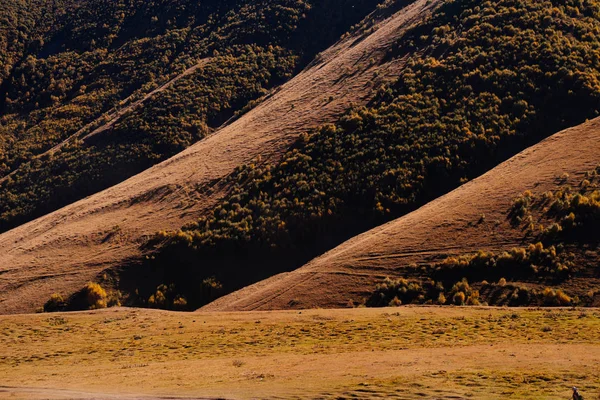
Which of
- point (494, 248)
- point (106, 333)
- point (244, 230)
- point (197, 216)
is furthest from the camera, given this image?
point (197, 216)

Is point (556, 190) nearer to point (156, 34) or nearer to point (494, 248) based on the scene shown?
point (494, 248)

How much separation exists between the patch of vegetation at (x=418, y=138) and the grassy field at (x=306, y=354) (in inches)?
375

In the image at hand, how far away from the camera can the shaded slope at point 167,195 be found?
37875mm

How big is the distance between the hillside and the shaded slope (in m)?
11.2

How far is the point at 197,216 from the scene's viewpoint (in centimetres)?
4025

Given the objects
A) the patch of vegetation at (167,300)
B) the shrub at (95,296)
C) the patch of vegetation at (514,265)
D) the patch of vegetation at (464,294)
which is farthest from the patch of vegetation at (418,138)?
the patch of vegetation at (514,265)

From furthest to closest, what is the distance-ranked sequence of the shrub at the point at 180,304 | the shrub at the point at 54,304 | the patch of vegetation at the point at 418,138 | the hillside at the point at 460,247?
the patch of vegetation at the point at 418,138
the shrub at the point at 54,304
the shrub at the point at 180,304
the hillside at the point at 460,247

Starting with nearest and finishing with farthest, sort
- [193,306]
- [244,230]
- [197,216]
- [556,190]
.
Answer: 1. [556,190]
2. [193,306]
3. [244,230]
4. [197,216]

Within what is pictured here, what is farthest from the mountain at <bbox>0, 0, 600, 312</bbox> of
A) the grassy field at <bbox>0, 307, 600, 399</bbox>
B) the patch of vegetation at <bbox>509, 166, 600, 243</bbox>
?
the grassy field at <bbox>0, 307, 600, 399</bbox>

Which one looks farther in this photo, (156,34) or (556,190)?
(156,34)

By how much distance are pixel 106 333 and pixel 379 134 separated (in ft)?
76.7

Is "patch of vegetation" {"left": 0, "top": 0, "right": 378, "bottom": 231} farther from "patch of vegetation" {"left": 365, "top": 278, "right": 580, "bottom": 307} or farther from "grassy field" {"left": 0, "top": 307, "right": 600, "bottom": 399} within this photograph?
"patch of vegetation" {"left": 365, "top": 278, "right": 580, "bottom": 307}

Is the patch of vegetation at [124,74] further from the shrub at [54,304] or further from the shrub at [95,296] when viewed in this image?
the shrub at [95,296]

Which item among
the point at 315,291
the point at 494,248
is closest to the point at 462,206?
the point at 494,248
